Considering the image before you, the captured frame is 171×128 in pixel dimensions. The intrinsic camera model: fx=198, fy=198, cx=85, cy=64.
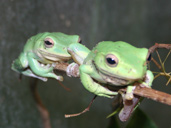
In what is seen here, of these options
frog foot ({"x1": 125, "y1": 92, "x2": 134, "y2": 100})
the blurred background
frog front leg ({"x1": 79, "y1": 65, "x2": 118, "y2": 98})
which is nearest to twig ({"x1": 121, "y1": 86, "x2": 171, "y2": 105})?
frog foot ({"x1": 125, "y1": 92, "x2": 134, "y2": 100})

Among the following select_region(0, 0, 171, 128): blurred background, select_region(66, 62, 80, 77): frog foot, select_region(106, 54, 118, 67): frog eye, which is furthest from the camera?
select_region(0, 0, 171, 128): blurred background

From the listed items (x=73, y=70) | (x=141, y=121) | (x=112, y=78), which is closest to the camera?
(x=112, y=78)

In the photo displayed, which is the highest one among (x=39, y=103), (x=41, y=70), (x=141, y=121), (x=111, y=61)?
(x=111, y=61)

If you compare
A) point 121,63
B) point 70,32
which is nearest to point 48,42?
point 121,63

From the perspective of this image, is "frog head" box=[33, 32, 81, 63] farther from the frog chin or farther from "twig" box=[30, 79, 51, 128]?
"twig" box=[30, 79, 51, 128]

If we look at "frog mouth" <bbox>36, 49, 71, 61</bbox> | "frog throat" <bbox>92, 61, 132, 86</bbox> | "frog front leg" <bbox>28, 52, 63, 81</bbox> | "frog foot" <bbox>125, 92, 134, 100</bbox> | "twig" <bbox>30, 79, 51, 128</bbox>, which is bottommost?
"twig" <bbox>30, 79, 51, 128</bbox>

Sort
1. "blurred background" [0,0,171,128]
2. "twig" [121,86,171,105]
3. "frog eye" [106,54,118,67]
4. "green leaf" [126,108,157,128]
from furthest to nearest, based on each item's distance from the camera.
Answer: "blurred background" [0,0,171,128], "green leaf" [126,108,157,128], "frog eye" [106,54,118,67], "twig" [121,86,171,105]

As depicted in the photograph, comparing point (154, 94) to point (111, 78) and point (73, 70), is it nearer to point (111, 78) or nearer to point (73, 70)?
point (111, 78)
